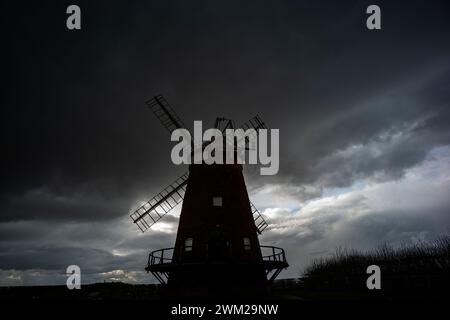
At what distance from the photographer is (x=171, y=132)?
2244 cm

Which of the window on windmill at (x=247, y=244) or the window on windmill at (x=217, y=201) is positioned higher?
the window on windmill at (x=217, y=201)

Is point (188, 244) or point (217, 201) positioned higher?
point (217, 201)

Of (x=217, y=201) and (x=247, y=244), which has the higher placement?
(x=217, y=201)

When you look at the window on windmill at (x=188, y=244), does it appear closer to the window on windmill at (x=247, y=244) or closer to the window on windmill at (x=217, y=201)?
A: the window on windmill at (x=217, y=201)

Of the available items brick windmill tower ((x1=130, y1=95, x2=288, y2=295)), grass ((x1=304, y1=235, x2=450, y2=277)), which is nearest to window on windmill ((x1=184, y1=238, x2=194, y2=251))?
brick windmill tower ((x1=130, y1=95, x2=288, y2=295))

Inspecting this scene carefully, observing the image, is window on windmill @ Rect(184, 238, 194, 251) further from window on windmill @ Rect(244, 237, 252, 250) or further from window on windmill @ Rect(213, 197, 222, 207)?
window on windmill @ Rect(244, 237, 252, 250)

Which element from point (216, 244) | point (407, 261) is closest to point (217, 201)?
point (216, 244)

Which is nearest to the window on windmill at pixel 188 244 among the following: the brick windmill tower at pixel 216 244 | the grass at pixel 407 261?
the brick windmill tower at pixel 216 244

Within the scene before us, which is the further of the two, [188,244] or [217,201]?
[217,201]

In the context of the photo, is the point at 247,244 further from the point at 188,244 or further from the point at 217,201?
the point at 188,244

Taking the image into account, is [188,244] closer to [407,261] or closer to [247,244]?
[247,244]
